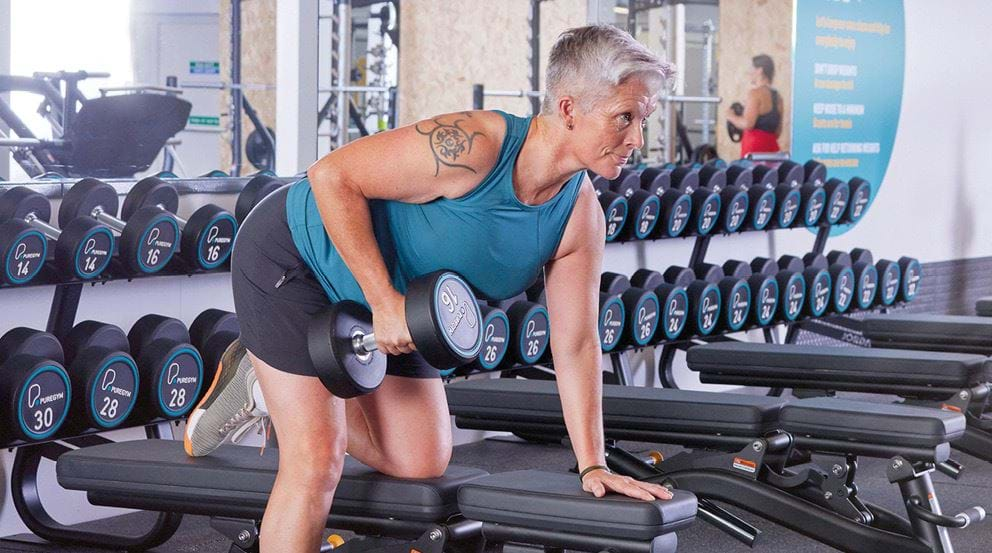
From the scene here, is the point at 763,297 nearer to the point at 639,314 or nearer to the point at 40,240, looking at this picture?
the point at 639,314

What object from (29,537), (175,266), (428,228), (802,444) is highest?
(428,228)

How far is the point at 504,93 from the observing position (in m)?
4.64

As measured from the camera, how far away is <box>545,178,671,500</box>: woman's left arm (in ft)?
Result: 6.27

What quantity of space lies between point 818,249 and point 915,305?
1518 mm

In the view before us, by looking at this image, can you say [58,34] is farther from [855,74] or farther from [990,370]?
[855,74]

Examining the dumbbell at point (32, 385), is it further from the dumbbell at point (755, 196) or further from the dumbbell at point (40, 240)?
the dumbbell at point (755, 196)

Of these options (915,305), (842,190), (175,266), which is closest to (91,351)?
(175,266)

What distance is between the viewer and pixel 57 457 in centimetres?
284

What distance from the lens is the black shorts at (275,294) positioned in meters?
1.88

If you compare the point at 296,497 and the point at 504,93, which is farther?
the point at 504,93

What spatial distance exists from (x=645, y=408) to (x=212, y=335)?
1167mm

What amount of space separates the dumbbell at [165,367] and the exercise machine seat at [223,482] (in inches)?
21.4

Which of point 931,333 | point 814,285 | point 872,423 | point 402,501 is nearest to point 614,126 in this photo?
point 402,501

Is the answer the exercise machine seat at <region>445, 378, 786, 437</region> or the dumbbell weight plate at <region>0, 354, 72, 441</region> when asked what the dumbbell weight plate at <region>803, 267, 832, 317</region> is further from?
the dumbbell weight plate at <region>0, 354, 72, 441</region>
